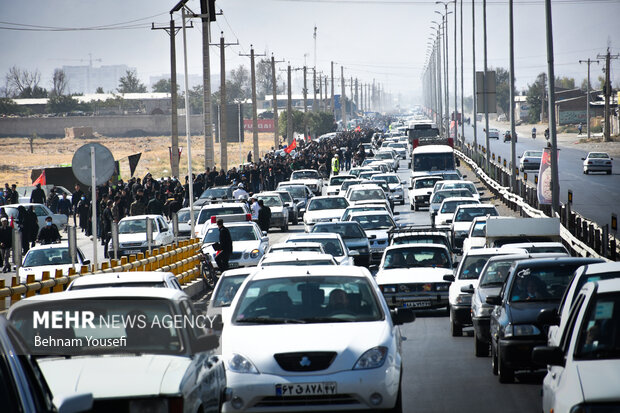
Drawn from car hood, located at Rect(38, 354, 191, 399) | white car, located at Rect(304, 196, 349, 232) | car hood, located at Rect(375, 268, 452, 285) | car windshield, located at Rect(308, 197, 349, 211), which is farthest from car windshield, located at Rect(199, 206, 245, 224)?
car hood, located at Rect(38, 354, 191, 399)

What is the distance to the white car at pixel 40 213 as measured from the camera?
3800 centimetres

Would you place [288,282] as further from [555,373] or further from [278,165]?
[278,165]

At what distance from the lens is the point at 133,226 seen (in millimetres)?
34375

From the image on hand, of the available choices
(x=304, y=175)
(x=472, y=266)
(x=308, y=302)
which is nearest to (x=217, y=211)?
(x=472, y=266)

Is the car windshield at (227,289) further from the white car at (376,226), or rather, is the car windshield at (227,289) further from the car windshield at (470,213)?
the car windshield at (470,213)

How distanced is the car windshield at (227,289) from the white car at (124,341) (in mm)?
8106

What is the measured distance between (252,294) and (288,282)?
15.3 inches

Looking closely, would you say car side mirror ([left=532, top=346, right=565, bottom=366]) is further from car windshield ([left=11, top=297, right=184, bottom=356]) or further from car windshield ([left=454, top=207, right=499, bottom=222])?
car windshield ([left=454, top=207, right=499, bottom=222])

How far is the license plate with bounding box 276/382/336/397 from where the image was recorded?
9305 millimetres

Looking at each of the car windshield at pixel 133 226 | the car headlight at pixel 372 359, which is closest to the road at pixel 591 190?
the car windshield at pixel 133 226

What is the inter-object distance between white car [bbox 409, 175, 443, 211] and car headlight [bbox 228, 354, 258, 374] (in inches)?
1613

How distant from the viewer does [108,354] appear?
8.07 meters

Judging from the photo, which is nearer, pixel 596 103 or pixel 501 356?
pixel 501 356

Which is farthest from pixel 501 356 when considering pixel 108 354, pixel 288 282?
pixel 108 354
